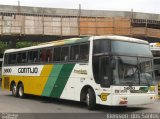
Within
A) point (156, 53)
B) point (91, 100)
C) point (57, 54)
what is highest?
point (57, 54)

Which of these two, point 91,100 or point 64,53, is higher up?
point 64,53

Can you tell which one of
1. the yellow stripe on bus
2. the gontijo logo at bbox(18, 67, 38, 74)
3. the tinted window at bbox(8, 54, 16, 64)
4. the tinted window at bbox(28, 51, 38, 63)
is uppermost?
the tinted window at bbox(28, 51, 38, 63)

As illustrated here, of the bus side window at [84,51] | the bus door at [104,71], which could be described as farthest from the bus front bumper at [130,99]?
the bus side window at [84,51]

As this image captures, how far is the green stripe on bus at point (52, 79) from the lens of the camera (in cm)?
2005

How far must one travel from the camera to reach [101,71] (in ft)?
54.7

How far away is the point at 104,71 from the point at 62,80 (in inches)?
144

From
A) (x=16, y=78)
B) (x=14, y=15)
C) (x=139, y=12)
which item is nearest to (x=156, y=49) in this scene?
(x=16, y=78)

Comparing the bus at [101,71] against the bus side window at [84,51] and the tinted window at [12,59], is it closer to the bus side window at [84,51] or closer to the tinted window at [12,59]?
the bus side window at [84,51]

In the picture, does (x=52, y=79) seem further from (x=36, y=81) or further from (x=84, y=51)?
(x=84, y=51)

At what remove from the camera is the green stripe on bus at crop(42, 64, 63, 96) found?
2005 cm

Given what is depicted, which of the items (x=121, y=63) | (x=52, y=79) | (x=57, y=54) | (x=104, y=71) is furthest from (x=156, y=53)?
(x=104, y=71)

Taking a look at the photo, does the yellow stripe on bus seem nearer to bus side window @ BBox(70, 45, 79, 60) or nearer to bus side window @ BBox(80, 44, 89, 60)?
bus side window @ BBox(70, 45, 79, 60)

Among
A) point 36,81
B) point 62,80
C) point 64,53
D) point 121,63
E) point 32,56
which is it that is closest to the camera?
point 121,63

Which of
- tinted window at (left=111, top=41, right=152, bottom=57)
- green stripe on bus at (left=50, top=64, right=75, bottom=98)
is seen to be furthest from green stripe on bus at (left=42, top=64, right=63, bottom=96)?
tinted window at (left=111, top=41, right=152, bottom=57)
